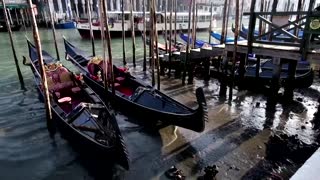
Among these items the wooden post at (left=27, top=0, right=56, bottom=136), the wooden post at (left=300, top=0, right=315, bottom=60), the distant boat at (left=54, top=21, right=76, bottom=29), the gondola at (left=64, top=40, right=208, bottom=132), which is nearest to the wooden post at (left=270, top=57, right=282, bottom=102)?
the wooden post at (left=300, top=0, right=315, bottom=60)

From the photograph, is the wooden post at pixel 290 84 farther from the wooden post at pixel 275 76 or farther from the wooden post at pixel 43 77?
the wooden post at pixel 43 77

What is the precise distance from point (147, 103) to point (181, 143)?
5.91 feet

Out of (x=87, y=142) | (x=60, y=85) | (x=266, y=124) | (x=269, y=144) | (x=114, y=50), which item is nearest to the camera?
(x=87, y=142)

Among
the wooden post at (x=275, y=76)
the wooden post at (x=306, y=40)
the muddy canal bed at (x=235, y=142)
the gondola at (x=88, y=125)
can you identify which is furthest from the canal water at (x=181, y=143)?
the wooden post at (x=306, y=40)

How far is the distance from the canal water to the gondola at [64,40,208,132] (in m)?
0.43

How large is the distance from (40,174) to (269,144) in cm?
538

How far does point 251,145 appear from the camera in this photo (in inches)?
252

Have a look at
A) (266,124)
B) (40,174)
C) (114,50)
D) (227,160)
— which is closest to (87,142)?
(40,174)

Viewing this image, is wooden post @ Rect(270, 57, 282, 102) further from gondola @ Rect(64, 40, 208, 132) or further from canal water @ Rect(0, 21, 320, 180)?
gondola @ Rect(64, 40, 208, 132)

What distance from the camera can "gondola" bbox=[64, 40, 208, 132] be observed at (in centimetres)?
623

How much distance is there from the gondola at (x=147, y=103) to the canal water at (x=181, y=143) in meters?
0.43

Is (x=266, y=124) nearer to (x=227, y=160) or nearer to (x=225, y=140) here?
(x=225, y=140)

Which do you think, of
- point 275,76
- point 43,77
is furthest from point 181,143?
point 275,76

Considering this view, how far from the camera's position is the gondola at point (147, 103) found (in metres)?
6.23
